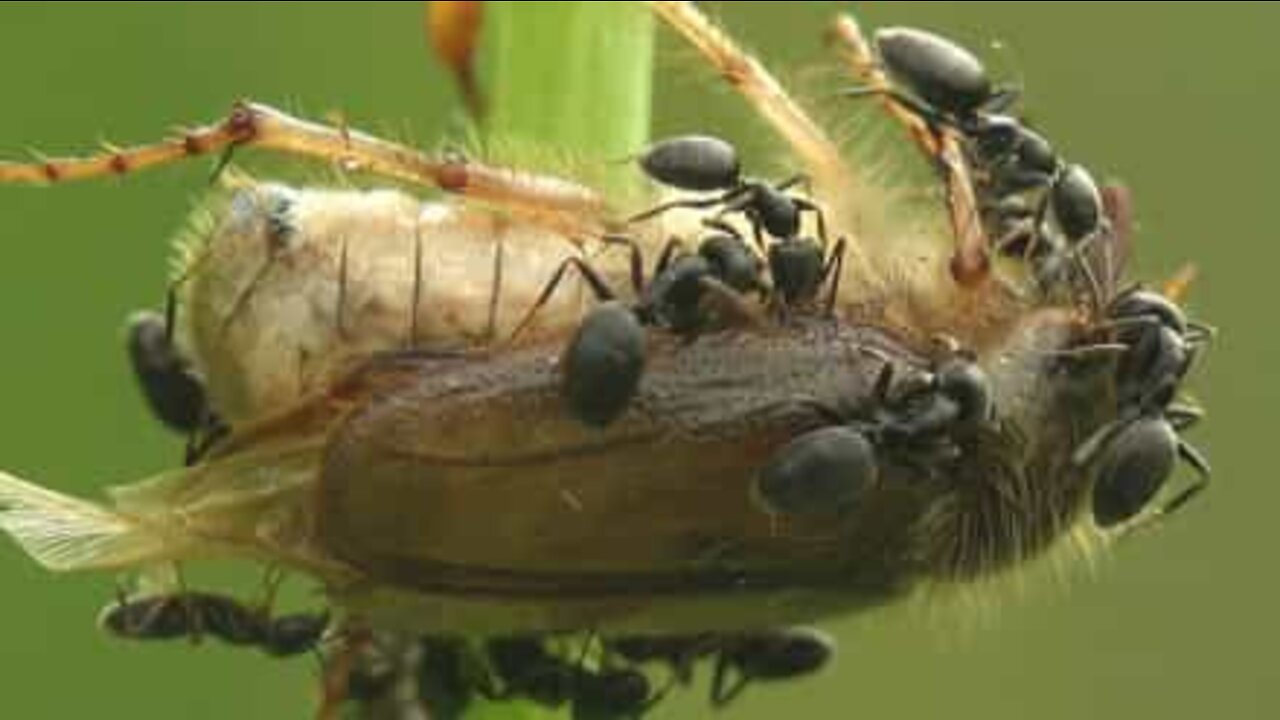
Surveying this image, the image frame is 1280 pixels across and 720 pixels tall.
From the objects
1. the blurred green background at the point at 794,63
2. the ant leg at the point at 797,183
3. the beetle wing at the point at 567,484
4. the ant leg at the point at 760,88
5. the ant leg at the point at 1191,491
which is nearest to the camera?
the beetle wing at the point at 567,484

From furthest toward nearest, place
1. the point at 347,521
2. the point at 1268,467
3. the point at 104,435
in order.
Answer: the point at 1268,467 < the point at 104,435 < the point at 347,521

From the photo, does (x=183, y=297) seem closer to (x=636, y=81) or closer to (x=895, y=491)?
(x=636, y=81)

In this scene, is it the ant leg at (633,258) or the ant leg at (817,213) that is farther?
the ant leg at (817,213)

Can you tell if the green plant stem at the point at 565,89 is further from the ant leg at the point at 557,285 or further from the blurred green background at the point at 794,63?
the blurred green background at the point at 794,63

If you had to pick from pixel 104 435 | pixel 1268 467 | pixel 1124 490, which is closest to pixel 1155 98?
pixel 1268 467

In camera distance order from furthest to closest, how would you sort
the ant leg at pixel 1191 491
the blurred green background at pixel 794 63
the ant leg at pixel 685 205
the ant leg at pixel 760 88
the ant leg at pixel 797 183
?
the blurred green background at pixel 794 63
the ant leg at pixel 1191 491
the ant leg at pixel 760 88
the ant leg at pixel 797 183
the ant leg at pixel 685 205

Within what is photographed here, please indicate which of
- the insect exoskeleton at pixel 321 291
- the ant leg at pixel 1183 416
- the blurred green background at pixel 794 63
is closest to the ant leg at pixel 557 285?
the insect exoskeleton at pixel 321 291
